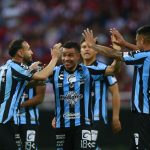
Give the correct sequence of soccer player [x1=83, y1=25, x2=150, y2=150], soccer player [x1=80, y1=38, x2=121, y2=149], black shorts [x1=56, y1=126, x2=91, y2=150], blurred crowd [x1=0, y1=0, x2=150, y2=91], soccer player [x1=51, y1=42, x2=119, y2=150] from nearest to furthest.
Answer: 1. soccer player [x1=83, y1=25, x2=150, y2=150]
2. black shorts [x1=56, y1=126, x2=91, y2=150]
3. soccer player [x1=51, y1=42, x2=119, y2=150]
4. soccer player [x1=80, y1=38, x2=121, y2=149]
5. blurred crowd [x1=0, y1=0, x2=150, y2=91]

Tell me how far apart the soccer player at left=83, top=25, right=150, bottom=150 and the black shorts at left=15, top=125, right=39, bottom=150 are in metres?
1.93

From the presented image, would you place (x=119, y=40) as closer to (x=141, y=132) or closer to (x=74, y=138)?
(x=141, y=132)

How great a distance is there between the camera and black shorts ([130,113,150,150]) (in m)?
11.0

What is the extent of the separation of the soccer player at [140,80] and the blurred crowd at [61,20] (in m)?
9.00

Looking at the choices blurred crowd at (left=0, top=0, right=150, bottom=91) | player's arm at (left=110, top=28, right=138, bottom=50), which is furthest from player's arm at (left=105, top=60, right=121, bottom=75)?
blurred crowd at (left=0, top=0, right=150, bottom=91)

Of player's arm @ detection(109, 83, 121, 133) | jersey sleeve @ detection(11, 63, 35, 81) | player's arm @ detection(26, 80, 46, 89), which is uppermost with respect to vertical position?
jersey sleeve @ detection(11, 63, 35, 81)

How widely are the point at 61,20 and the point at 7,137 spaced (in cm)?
1072

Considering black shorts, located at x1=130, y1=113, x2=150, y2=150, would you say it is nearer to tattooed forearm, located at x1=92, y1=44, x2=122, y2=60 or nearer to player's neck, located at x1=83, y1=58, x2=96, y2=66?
tattooed forearm, located at x1=92, y1=44, x2=122, y2=60

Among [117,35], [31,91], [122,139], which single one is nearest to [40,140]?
[122,139]

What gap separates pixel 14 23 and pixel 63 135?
10528 mm

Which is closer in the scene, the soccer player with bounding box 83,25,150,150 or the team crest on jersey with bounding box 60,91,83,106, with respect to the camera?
the soccer player with bounding box 83,25,150,150

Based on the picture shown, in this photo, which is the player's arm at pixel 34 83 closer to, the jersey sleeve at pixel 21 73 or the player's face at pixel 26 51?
the player's face at pixel 26 51

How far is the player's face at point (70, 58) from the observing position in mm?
11781

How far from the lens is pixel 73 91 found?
11.7 meters
